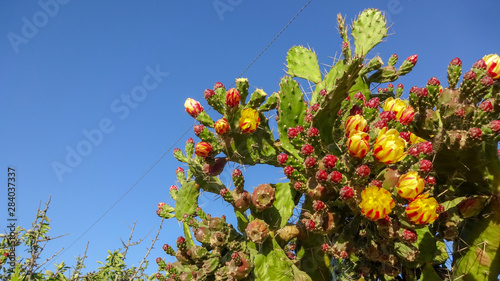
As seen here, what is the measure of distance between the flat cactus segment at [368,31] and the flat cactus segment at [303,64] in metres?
0.40

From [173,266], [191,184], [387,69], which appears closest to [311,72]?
[387,69]

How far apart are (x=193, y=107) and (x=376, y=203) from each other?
121 cm

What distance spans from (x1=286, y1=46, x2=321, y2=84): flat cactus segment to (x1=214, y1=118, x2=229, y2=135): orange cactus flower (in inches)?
31.8

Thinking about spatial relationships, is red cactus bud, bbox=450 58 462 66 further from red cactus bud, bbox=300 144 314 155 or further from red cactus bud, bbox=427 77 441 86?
red cactus bud, bbox=300 144 314 155

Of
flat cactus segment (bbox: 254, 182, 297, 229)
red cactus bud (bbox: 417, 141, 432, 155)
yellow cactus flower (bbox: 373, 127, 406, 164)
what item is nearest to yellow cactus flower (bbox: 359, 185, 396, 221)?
yellow cactus flower (bbox: 373, 127, 406, 164)

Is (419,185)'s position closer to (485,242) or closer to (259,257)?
(485,242)

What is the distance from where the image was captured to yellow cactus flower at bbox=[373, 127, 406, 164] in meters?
1.72

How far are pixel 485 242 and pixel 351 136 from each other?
937mm

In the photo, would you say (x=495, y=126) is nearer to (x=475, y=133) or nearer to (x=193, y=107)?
(x=475, y=133)

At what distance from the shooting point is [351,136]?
5.92 feet

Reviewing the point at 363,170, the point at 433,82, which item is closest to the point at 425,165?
the point at 363,170

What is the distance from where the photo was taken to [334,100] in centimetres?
219

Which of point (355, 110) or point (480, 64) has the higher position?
point (355, 110)

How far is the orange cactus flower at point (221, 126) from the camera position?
226 centimetres
